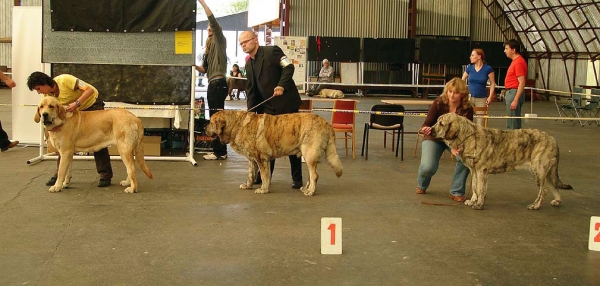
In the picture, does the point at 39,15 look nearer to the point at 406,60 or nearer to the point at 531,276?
the point at 531,276

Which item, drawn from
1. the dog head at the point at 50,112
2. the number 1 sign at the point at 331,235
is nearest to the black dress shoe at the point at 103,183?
the dog head at the point at 50,112

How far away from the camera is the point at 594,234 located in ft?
17.6

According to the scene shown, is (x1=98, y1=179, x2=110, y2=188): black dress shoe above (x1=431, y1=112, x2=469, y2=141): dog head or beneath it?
beneath

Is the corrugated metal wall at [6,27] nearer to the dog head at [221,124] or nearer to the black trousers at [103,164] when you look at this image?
the black trousers at [103,164]

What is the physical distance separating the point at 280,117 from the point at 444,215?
2101mm

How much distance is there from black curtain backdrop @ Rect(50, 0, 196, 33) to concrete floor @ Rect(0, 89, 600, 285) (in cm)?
200

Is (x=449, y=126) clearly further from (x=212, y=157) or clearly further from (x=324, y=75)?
(x=324, y=75)

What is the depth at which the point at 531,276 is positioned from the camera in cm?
472

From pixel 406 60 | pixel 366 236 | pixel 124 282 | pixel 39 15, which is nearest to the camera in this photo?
pixel 124 282

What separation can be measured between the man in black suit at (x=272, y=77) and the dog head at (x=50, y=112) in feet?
7.03

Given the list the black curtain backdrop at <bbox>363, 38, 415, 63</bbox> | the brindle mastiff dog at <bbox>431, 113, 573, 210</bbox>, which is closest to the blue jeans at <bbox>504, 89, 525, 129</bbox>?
the brindle mastiff dog at <bbox>431, 113, 573, 210</bbox>

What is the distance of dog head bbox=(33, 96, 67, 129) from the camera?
270 inches

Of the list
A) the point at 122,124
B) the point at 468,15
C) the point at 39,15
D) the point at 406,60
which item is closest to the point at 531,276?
the point at 122,124

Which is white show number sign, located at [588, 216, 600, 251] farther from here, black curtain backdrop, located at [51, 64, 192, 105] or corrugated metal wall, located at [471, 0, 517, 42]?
corrugated metal wall, located at [471, 0, 517, 42]
